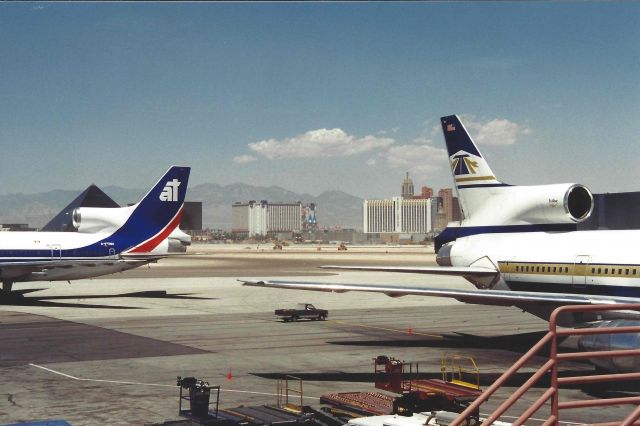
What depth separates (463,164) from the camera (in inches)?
1529

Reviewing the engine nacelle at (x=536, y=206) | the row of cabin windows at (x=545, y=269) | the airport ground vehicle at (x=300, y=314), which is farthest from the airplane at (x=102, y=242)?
the row of cabin windows at (x=545, y=269)

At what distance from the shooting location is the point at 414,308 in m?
52.5

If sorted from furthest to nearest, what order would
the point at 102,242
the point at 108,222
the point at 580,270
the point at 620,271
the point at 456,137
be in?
1. the point at 108,222
2. the point at 102,242
3. the point at 456,137
4. the point at 580,270
5. the point at 620,271

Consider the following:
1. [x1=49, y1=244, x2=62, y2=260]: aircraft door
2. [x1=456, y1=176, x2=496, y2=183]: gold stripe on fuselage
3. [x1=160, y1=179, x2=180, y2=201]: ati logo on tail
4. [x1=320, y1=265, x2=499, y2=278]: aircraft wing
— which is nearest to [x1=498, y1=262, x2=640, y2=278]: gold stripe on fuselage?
[x1=320, y1=265, x2=499, y2=278]: aircraft wing

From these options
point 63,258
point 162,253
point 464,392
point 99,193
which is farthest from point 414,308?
point 99,193

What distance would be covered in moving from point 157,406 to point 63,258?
112ft

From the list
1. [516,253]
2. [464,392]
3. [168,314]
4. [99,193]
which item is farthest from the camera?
[99,193]

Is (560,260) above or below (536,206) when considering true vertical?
below

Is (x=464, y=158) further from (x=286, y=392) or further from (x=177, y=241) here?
(x=177, y=241)

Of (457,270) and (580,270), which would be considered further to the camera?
(457,270)

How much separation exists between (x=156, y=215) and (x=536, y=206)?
30.8 metres

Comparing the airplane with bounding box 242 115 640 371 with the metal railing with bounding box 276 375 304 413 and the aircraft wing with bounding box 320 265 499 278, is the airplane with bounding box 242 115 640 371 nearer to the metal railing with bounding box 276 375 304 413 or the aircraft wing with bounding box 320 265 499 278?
the aircraft wing with bounding box 320 265 499 278

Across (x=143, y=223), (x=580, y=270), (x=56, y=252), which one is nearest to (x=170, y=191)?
(x=143, y=223)

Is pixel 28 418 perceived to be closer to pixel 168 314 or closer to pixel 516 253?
pixel 516 253
